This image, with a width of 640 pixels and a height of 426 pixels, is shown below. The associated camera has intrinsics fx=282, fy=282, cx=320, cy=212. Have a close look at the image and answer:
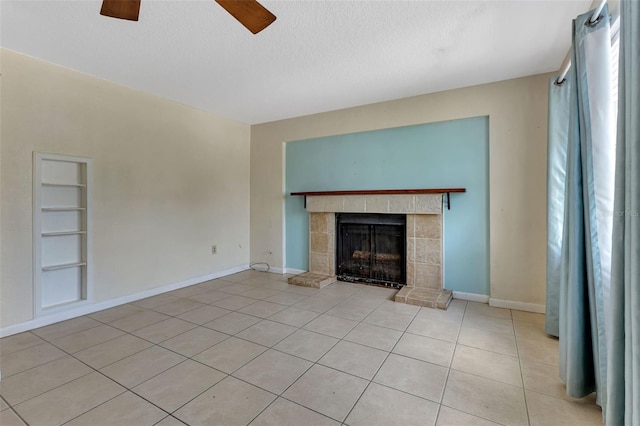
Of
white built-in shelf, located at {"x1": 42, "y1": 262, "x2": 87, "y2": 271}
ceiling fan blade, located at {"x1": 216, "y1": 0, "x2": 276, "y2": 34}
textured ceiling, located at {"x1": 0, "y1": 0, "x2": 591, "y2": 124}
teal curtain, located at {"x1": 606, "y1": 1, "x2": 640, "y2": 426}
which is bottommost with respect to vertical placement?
white built-in shelf, located at {"x1": 42, "y1": 262, "x2": 87, "y2": 271}

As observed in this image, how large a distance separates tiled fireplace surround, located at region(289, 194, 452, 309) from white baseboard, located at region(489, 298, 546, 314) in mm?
465

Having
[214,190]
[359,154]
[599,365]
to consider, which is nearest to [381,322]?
[599,365]

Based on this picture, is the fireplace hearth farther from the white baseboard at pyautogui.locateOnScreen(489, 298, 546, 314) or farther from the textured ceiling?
the textured ceiling

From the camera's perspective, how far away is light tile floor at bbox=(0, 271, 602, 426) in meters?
1.53

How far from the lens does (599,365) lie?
1434 millimetres

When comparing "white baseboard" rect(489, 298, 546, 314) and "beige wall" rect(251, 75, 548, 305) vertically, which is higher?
"beige wall" rect(251, 75, 548, 305)

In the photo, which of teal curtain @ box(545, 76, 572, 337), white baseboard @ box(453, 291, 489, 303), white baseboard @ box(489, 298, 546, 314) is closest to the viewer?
teal curtain @ box(545, 76, 572, 337)

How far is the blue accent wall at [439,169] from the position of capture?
10.7 feet

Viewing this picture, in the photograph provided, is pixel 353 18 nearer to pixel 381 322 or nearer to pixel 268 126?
pixel 381 322

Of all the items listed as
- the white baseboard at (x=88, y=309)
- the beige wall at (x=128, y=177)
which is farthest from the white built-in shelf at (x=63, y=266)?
the white baseboard at (x=88, y=309)

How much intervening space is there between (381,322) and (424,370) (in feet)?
2.59

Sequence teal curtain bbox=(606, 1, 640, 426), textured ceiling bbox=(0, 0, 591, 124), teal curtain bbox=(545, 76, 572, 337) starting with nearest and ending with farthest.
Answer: teal curtain bbox=(606, 1, 640, 426), textured ceiling bbox=(0, 0, 591, 124), teal curtain bbox=(545, 76, 572, 337)

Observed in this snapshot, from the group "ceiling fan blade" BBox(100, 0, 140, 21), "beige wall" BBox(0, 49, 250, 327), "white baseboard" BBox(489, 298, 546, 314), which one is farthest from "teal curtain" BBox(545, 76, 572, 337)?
"beige wall" BBox(0, 49, 250, 327)

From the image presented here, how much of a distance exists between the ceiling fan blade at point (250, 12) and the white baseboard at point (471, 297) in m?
3.31
